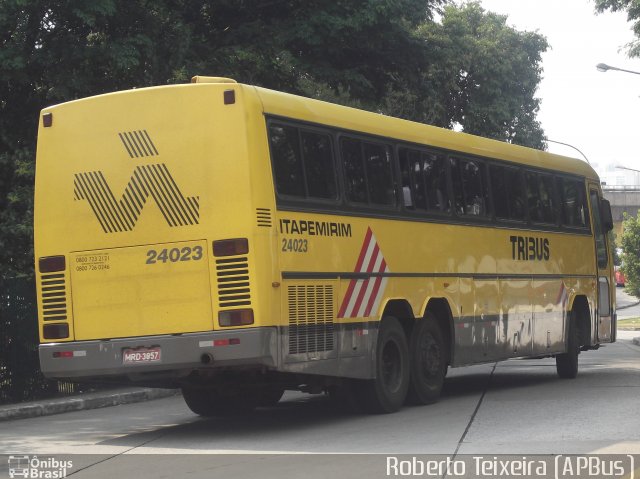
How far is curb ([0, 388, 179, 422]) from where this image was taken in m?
16.3

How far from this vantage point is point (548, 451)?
411 inches

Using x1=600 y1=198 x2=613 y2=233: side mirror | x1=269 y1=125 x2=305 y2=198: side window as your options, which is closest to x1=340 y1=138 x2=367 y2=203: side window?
x1=269 y1=125 x2=305 y2=198: side window

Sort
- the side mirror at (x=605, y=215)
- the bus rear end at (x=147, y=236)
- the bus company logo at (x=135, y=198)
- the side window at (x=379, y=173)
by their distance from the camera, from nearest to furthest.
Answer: the bus rear end at (x=147, y=236) → the bus company logo at (x=135, y=198) → the side window at (x=379, y=173) → the side mirror at (x=605, y=215)

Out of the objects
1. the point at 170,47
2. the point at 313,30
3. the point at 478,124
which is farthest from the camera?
the point at 478,124

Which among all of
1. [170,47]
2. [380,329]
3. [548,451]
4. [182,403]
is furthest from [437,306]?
[170,47]

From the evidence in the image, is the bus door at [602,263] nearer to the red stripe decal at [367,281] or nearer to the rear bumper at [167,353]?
the red stripe decal at [367,281]

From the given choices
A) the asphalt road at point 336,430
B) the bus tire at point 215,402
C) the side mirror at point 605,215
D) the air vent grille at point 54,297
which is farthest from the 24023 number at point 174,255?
the side mirror at point 605,215

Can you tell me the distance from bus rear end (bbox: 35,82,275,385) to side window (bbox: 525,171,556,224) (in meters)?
7.54

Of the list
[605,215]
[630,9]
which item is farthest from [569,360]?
[630,9]

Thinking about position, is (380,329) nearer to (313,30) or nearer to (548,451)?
(548,451)

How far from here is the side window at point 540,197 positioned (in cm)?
1898

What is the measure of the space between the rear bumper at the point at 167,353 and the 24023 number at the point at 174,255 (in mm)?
750

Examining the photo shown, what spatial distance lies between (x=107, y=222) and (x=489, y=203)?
21.1 ft

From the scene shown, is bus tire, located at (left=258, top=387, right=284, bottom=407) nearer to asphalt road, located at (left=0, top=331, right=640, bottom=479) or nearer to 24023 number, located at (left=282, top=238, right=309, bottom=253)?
asphalt road, located at (left=0, top=331, right=640, bottom=479)
